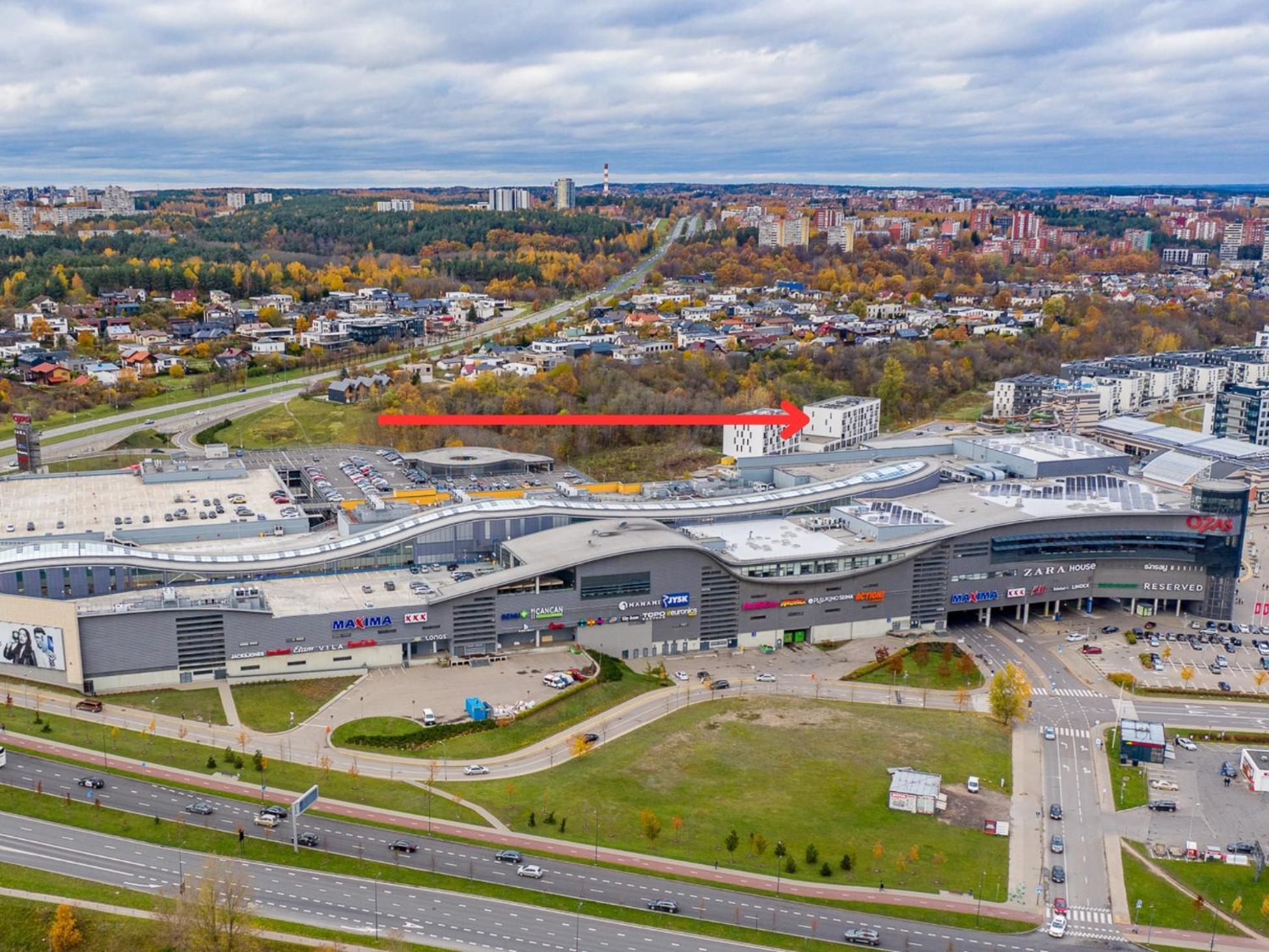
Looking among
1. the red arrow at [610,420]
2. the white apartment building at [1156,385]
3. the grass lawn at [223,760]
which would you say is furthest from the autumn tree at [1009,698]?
the white apartment building at [1156,385]

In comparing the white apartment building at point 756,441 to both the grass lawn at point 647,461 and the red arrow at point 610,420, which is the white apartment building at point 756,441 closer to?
the red arrow at point 610,420

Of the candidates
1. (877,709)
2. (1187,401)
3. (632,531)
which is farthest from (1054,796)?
(1187,401)

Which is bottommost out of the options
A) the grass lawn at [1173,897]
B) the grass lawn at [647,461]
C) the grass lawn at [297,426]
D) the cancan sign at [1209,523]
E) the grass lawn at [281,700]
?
the grass lawn at [1173,897]

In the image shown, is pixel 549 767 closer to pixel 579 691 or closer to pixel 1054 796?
pixel 579 691

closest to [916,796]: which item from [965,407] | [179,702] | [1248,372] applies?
[179,702]

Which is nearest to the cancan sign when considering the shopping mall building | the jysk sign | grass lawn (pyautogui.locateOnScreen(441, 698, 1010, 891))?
the shopping mall building

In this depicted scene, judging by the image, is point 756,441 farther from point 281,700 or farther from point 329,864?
point 329,864
